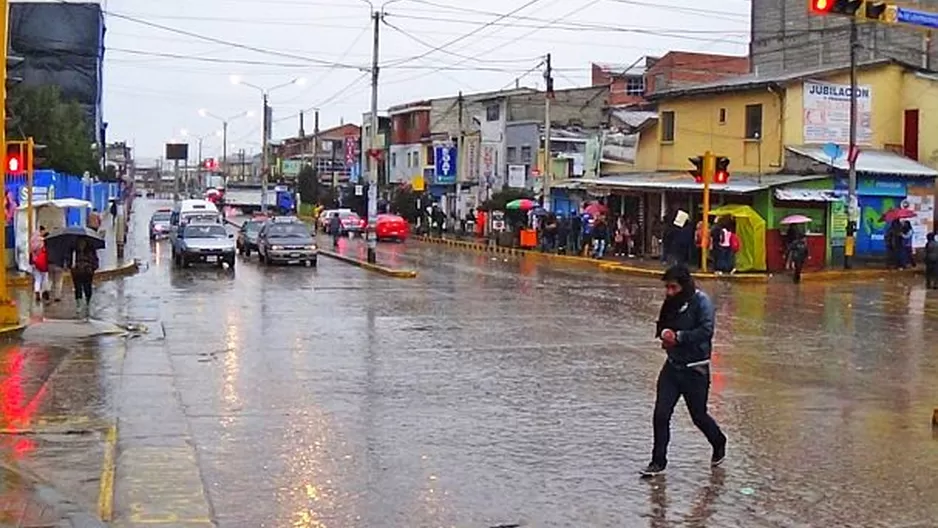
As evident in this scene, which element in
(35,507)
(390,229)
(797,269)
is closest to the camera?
(35,507)

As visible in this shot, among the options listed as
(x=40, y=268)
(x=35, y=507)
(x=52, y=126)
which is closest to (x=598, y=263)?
(x=40, y=268)

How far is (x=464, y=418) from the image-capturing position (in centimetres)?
1262

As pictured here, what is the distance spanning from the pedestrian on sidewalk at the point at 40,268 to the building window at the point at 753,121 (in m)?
25.5

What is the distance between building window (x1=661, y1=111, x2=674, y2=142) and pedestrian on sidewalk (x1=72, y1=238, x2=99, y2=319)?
93.9 feet

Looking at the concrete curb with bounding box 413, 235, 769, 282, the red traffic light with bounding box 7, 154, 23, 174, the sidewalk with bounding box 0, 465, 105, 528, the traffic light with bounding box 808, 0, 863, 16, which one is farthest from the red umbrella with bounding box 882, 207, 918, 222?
the sidewalk with bounding box 0, 465, 105, 528

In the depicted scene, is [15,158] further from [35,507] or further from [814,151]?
[814,151]

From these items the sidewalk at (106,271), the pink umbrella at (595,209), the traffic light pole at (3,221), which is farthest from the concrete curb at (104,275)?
the pink umbrella at (595,209)

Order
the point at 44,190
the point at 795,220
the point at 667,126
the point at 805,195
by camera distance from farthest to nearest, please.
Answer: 1. the point at 667,126
2. the point at 805,195
3. the point at 795,220
4. the point at 44,190

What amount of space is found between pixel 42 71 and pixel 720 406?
224 feet

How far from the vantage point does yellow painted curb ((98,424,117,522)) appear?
850 cm

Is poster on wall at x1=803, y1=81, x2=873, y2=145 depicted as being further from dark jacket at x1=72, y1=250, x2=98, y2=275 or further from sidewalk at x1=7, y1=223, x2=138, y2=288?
dark jacket at x1=72, y1=250, x2=98, y2=275

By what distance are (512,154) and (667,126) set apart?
26640 mm

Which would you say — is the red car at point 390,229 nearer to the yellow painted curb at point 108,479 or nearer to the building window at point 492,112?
the building window at point 492,112

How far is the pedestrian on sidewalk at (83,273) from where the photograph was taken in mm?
23812
